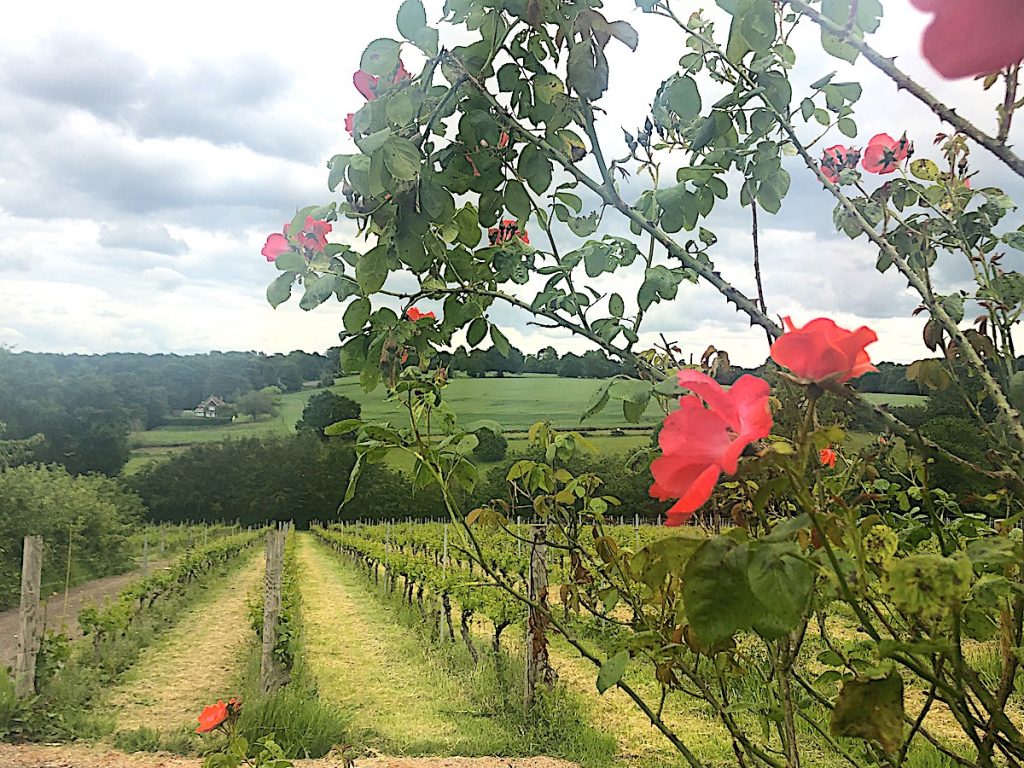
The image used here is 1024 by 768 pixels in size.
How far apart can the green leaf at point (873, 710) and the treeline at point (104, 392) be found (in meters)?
5.62

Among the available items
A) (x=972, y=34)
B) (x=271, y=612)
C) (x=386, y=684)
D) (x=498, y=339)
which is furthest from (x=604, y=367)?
(x=386, y=684)

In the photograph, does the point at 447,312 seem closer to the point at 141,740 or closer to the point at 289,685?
the point at 141,740

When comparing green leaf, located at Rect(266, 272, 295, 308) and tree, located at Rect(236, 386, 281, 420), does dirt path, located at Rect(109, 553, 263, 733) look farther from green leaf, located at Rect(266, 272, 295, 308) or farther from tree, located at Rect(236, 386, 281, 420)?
green leaf, located at Rect(266, 272, 295, 308)

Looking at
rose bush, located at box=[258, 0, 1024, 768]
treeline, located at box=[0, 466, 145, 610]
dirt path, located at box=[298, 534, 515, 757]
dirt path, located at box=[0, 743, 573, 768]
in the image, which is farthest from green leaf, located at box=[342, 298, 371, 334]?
treeline, located at box=[0, 466, 145, 610]

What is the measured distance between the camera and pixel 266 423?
6.04 m

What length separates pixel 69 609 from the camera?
5.75 metres

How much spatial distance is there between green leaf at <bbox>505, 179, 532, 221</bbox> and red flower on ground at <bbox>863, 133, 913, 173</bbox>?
0.94 feet

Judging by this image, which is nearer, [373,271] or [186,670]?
[373,271]

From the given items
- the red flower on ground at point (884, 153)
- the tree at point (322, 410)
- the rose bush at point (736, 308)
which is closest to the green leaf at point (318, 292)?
the rose bush at point (736, 308)

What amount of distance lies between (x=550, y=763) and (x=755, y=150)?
2934 mm

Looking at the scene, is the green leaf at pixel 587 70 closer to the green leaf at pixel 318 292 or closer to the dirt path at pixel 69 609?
the green leaf at pixel 318 292

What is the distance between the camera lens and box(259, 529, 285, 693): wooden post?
3.84m

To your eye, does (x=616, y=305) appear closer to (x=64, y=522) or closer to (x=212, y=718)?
(x=212, y=718)

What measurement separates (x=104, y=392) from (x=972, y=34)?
6.41 metres
